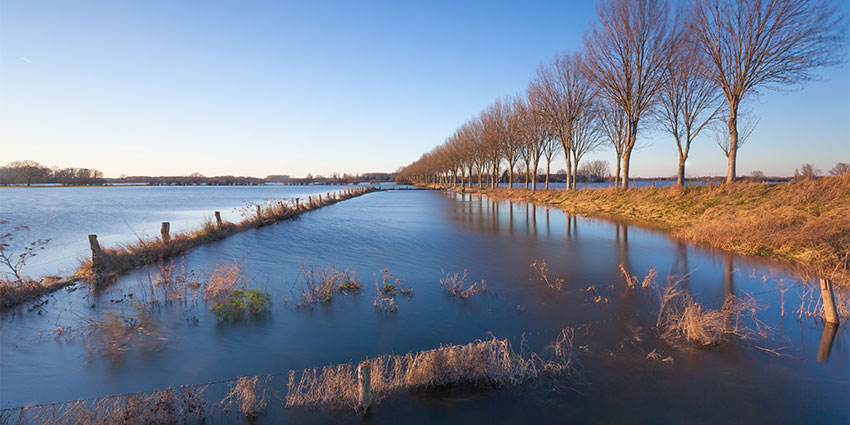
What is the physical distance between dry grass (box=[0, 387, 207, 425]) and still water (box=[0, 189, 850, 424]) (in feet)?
1.70

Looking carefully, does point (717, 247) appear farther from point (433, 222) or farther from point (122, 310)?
point (122, 310)

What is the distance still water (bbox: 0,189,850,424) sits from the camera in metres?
4.45

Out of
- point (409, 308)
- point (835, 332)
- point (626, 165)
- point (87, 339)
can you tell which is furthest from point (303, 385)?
point (626, 165)

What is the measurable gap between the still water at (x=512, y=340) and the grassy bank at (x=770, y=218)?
1.19m

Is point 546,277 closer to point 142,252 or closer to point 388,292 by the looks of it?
point 388,292

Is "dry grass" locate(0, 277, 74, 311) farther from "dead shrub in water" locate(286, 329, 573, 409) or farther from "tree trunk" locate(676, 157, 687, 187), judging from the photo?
"tree trunk" locate(676, 157, 687, 187)

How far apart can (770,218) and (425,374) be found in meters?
14.3

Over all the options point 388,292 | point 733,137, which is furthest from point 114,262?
point 733,137

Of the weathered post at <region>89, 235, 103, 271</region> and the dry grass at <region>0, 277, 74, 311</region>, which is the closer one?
the dry grass at <region>0, 277, 74, 311</region>

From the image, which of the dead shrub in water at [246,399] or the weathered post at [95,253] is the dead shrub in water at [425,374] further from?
the weathered post at [95,253]

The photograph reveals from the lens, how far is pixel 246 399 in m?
4.36

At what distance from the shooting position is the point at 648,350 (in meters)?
5.78

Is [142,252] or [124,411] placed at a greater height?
[142,252]

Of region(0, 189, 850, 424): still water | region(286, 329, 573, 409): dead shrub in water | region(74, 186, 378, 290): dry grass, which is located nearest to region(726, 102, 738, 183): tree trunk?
region(0, 189, 850, 424): still water
